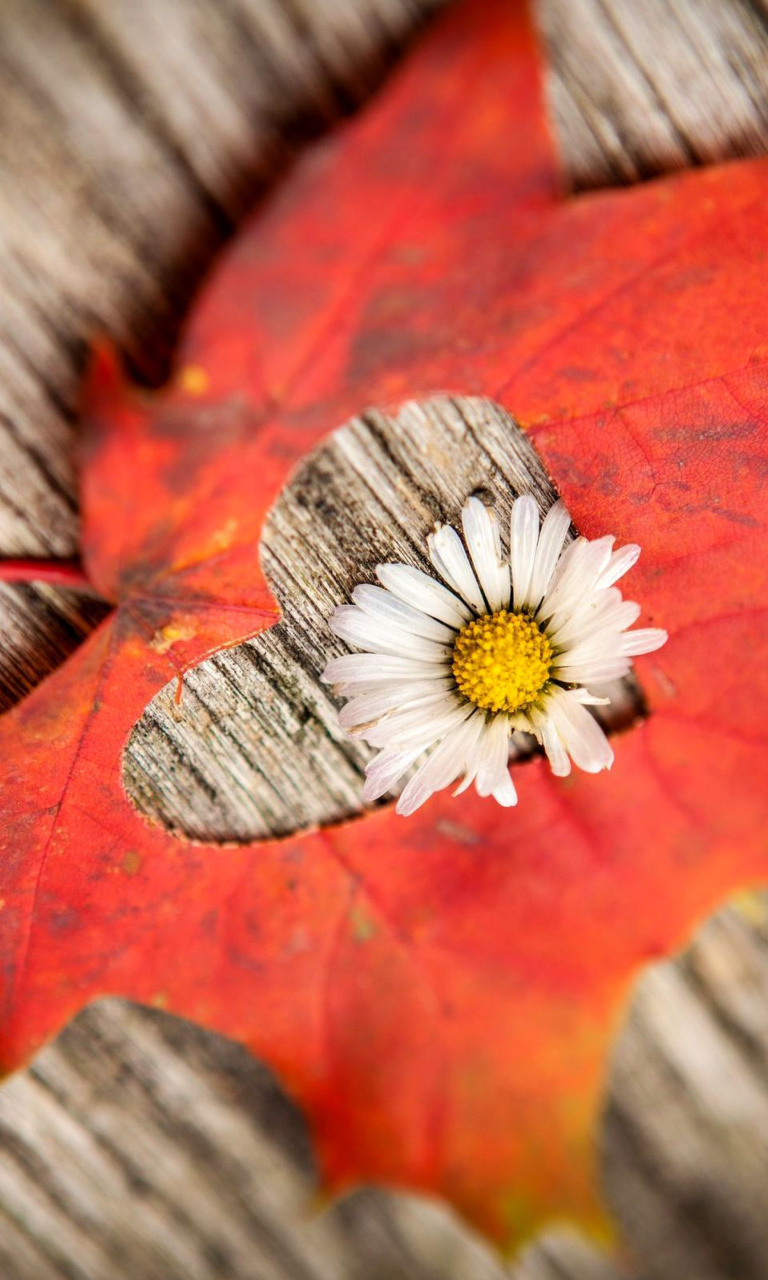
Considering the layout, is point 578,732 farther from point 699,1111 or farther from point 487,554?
point 699,1111

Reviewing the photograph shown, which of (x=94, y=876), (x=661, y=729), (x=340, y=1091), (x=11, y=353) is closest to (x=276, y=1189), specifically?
(x=340, y=1091)

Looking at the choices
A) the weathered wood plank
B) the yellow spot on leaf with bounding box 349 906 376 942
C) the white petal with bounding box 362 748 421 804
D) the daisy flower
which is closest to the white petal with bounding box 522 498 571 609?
the daisy flower

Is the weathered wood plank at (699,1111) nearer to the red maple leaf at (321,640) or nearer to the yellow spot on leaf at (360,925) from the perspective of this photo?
the red maple leaf at (321,640)

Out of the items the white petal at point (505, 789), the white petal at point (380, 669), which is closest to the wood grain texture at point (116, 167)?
the white petal at point (380, 669)

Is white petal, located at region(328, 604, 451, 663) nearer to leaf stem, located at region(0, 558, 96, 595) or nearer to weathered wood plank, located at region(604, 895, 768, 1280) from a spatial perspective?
leaf stem, located at region(0, 558, 96, 595)

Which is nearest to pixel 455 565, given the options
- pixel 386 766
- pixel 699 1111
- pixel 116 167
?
pixel 386 766

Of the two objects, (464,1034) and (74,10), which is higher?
(74,10)

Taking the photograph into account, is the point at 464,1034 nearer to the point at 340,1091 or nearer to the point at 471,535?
the point at 340,1091
